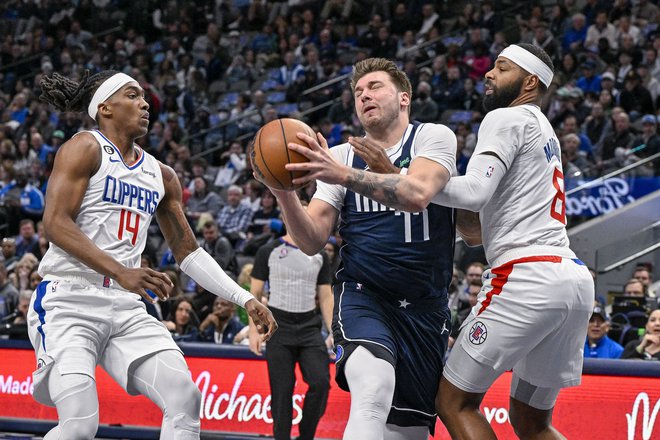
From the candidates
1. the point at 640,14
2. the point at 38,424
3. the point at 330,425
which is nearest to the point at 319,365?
the point at 330,425

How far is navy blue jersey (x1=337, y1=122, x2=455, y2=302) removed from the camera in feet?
17.4

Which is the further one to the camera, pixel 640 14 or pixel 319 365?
pixel 640 14

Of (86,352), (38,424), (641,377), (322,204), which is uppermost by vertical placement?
(322,204)

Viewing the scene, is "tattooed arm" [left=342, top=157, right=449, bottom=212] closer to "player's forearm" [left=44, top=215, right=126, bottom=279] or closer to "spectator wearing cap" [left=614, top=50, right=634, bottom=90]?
"player's forearm" [left=44, top=215, right=126, bottom=279]

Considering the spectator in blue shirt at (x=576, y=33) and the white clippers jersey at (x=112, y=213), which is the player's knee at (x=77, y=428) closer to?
the white clippers jersey at (x=112, y=213)

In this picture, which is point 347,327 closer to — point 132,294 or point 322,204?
point 322,204

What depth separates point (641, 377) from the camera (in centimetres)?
847

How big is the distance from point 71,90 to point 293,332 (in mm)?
3719

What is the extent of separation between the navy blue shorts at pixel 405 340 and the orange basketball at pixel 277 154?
991mm

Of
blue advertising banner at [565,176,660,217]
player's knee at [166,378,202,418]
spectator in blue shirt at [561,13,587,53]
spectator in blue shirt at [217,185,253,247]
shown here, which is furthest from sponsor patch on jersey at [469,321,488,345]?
spectator in blue shirt at [561,13,587,53]

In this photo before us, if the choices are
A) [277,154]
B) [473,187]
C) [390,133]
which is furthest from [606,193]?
[277,154]

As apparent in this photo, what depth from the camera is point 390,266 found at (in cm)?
531

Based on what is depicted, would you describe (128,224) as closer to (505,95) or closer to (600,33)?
(505,95)

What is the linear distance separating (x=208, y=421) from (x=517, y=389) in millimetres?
5335
